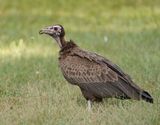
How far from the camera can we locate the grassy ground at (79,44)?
30.8 feet

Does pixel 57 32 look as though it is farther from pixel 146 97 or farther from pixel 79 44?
pixel 79 44

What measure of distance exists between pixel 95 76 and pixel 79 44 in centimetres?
566

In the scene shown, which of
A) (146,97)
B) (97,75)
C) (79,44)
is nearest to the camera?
(146,97)

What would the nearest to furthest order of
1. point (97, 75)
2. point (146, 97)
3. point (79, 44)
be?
point (146, 97)
point (97, 75)
point (79, 44)

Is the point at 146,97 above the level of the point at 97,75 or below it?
below

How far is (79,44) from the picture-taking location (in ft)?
51.5

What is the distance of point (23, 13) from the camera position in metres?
20.4

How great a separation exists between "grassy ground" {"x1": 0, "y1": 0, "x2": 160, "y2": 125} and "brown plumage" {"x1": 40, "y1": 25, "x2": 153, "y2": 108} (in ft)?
0.52

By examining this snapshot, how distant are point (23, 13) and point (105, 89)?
35.3ft

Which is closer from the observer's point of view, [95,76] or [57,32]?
[95,76]

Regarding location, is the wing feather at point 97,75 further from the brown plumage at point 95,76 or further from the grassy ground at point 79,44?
the grassy ground at point 79,44

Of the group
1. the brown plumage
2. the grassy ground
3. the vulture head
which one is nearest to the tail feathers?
the brown plumage

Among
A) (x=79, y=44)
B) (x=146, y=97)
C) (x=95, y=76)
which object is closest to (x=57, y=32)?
(x=95, y=76)

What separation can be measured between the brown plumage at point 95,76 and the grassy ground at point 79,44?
0.52ft
